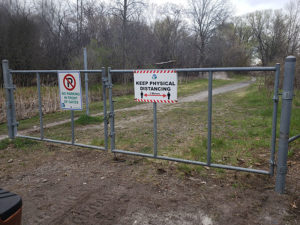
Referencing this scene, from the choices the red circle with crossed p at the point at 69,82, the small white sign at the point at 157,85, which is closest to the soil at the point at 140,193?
the small white sign at the point at 157,85

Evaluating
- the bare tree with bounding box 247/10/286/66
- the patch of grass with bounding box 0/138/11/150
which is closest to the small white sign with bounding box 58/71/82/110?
the patch of grass with bounding box 0/138/11/150

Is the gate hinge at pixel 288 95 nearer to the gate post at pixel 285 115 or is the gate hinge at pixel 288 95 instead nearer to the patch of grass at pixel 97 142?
the gate post at pixel 285 115

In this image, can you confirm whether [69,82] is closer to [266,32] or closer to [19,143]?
[19,143]

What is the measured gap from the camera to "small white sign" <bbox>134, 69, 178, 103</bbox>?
4.24 meters

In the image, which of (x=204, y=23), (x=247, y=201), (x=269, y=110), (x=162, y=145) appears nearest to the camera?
(x=247, y=201)

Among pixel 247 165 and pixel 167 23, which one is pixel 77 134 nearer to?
pixel 247 165

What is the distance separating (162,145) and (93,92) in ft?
29.9

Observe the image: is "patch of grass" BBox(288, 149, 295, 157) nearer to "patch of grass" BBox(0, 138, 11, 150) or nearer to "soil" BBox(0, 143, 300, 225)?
"soil" BBox(0, 143, 300, 225)

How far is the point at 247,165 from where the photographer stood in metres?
4.55

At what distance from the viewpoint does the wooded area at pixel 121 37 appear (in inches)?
766

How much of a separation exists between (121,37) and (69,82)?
19.1 meters

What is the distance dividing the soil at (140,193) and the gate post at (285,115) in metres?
0.26

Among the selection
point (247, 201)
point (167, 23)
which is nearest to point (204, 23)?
point (167, 23)

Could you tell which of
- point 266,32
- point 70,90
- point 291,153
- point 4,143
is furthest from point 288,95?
point 266,32
